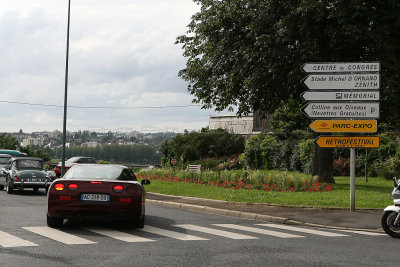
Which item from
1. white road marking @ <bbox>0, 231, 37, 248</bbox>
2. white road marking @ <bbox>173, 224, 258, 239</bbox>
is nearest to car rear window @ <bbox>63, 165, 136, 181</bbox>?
white road marking @ <bbox>173, 224, 258, 239</bbox>

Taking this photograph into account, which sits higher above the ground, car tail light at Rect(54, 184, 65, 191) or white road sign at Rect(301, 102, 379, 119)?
white road sign at Rect(301, 102, 379, 119)

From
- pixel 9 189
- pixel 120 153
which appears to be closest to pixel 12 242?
pixel 9 189

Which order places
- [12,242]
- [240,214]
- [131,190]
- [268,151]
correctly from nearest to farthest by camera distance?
[12,242]
[131,190]
[240,214]
[268,151]

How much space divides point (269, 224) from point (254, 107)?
42.1 feet

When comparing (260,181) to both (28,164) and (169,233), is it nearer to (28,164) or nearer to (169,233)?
(28,164)

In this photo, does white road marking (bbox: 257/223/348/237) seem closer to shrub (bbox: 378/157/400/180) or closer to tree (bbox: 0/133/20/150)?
shrub (bbox: 378/157/400/180)

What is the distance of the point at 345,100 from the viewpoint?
1570 centimetres

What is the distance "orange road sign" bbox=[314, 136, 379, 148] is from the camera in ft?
50.6

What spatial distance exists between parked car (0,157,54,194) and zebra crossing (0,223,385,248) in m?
11.0

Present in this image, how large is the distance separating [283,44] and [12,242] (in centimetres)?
1615

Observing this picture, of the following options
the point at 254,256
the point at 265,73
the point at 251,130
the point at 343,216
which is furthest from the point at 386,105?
the point at 251,130

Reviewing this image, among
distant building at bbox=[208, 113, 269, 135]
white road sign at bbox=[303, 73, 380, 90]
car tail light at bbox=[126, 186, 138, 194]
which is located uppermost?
distant building at bbox=[208, 113, 269, 135]

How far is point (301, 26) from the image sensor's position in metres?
21.8

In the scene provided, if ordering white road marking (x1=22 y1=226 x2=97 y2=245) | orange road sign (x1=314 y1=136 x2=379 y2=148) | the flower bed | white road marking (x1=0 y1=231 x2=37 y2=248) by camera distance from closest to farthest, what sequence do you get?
white road marking (x1=0 y1=231 x2=37 y2=248) < white road marking (x1=22 y1=226 x2=97 y2=245) < orange road sign (x1=314 y1=136 x2=379 y2=148) < the flower bed
